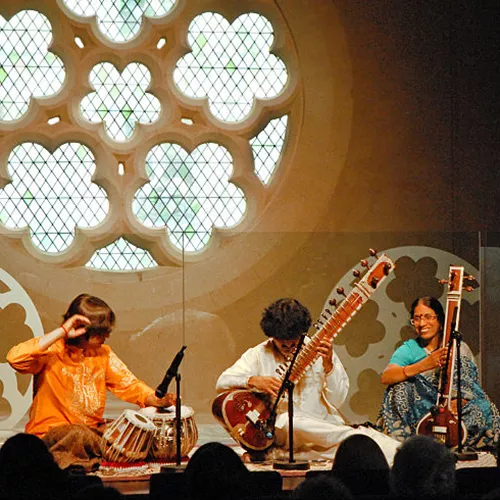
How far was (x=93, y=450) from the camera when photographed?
7.27 m

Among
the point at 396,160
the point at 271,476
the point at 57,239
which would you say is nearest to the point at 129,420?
the point at 271,476

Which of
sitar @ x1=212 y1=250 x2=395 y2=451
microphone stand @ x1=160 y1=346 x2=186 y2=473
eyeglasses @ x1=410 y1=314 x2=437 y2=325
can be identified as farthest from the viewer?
eyeglasses @ x1=410 y1=314 x2=437 y2=325

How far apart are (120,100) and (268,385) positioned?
136 inches

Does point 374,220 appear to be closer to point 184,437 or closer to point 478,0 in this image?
point 478,0

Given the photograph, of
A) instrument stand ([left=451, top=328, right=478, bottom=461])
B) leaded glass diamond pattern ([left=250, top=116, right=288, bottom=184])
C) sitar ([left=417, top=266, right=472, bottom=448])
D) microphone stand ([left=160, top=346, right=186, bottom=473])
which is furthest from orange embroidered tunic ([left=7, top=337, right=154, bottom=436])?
leaded glass diamond pattern ([left=250, top=116, right=288, bottom=184])

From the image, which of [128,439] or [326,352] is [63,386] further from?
[326,352]

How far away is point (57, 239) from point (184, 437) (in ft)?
9.92

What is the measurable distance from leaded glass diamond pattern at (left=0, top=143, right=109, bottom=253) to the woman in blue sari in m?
3.02

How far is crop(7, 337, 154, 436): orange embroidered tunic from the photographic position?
739 centimetres

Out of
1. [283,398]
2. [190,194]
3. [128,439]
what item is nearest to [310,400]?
[283,398]

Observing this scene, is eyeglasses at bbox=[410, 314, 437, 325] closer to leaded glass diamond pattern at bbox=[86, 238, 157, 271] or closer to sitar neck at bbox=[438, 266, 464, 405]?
sitar neck at bbox=[438, 266, 464, 405]

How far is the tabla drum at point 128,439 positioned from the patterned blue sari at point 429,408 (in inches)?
61.6

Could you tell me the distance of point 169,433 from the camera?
7312mm

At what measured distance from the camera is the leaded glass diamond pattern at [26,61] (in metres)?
9.98
